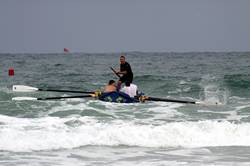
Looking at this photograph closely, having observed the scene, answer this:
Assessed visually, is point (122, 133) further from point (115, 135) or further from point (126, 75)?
point (126, 75)

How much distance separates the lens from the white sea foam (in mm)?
10742

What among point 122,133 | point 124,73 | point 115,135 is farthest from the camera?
point 124,73

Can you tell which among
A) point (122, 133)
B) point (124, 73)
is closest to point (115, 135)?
point (122, 133)

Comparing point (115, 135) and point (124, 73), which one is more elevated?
point (124, 73)

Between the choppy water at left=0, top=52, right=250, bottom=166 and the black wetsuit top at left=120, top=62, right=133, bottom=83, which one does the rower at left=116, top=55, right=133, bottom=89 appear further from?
the choppy water at left=0, top=52, right=250, bottom=166

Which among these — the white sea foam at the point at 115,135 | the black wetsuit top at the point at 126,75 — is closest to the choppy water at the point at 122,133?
the white sea foam at the point at 115,135

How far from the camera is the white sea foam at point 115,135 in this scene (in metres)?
10.7

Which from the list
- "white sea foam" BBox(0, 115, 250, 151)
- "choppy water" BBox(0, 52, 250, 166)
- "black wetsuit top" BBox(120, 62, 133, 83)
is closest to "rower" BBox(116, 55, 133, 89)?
"black wetsuit top" BBox(120, 62, 133, 83)

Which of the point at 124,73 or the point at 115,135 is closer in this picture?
the point at 115,135

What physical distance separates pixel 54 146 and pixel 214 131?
3926 mm

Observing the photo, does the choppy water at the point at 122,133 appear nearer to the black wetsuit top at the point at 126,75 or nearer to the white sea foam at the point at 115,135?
the white sea foam at the point at 115,135

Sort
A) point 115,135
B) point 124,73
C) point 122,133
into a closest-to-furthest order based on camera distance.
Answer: point 115,135, point 122,133, point 124,73

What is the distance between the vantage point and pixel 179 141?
11.2 m

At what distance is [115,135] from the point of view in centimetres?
1133
